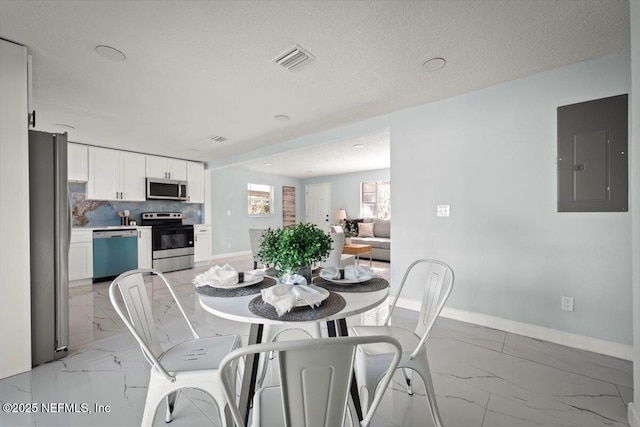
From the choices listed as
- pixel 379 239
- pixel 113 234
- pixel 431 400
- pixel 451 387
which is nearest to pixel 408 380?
pixel 451 387

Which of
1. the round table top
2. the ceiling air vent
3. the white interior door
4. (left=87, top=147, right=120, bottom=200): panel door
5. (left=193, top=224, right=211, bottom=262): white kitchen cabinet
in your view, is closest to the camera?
Answer: the round table top

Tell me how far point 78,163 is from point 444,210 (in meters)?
5.64

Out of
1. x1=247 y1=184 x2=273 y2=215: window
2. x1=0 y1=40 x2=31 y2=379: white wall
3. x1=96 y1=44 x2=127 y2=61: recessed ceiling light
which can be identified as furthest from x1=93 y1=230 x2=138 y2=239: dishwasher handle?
x1=96 y1=44 x2=127 y2=61: recessed ceiling light

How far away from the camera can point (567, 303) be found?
2301 millimetres

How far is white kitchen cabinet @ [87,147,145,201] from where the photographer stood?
468 cm

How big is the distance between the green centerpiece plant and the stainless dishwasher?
452cm

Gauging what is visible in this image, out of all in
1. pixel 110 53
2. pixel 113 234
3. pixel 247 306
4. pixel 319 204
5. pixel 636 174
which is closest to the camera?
pixel 247 306

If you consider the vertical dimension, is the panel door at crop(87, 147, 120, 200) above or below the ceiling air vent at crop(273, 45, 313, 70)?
below

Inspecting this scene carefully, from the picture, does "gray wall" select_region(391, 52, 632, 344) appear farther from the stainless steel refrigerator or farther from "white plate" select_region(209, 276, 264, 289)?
the stainless steel refrigerator

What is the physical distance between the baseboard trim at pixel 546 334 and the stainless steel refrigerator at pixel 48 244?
11.6 ft

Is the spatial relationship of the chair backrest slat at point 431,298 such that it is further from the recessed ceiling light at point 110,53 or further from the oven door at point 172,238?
the oven door at point 172,238

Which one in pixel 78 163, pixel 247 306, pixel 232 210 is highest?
pixel 78 163

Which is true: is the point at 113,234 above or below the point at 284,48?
below

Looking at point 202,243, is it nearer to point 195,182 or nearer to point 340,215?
point 195,182
